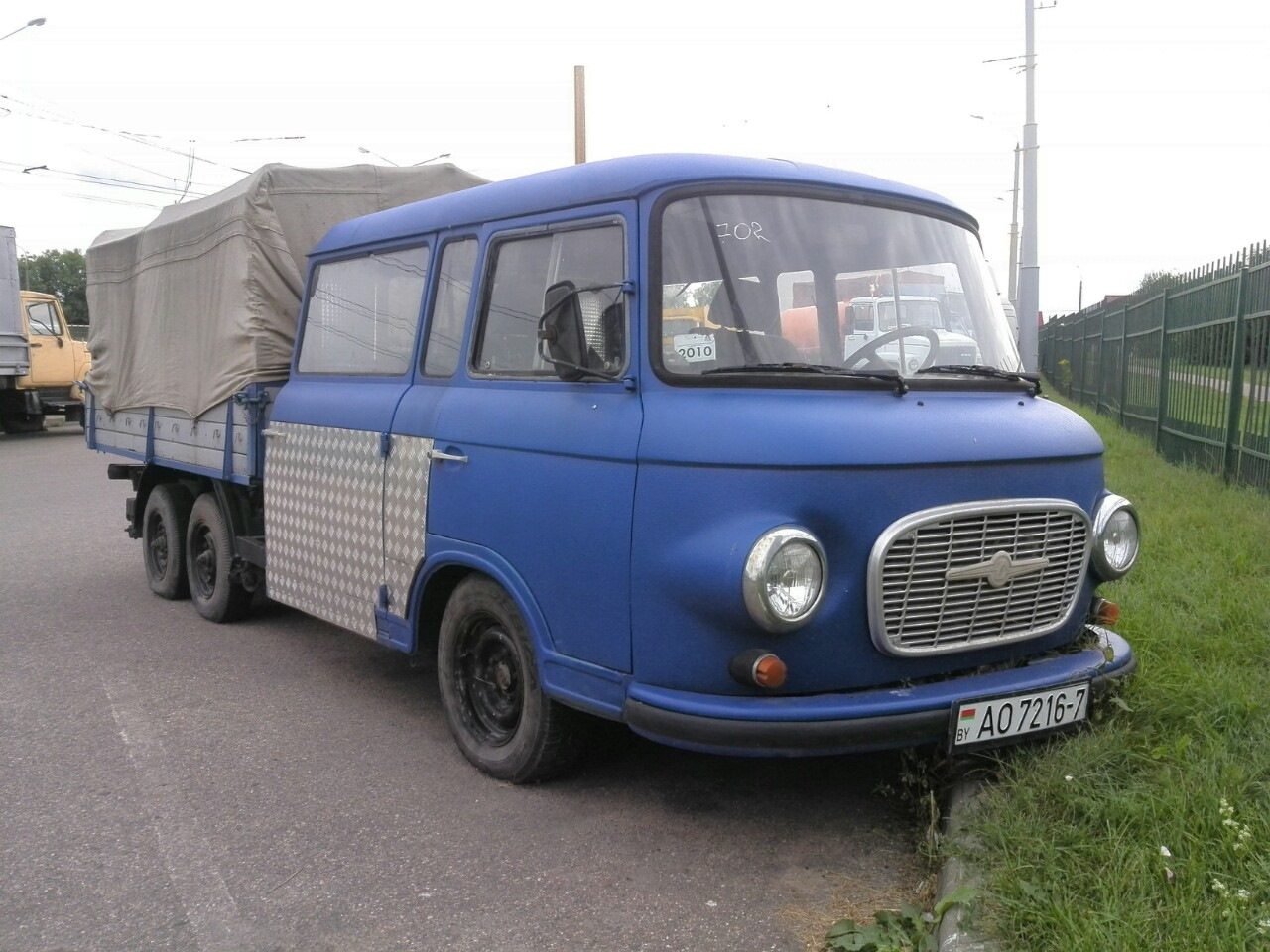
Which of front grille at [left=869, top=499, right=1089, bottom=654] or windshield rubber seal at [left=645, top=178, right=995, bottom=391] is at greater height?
windshield rubber seal at [left=645, top=178, right=995, bottom=391]

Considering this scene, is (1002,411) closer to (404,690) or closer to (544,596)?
(544,596)

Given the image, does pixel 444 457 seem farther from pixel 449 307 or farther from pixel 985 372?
pixel 985 372

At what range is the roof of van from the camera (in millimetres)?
4082

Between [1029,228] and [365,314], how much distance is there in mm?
18450

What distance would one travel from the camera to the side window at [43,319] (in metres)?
23.7

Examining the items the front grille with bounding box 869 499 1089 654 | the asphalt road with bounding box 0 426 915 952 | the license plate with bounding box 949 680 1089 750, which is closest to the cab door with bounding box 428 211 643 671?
the asphalt road with bounding box 0 426 915 952

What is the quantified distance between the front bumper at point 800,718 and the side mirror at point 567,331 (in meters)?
1.10

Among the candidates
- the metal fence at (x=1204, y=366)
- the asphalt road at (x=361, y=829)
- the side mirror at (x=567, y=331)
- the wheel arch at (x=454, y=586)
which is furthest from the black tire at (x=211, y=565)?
the metal fence at (x=1204, y=366)

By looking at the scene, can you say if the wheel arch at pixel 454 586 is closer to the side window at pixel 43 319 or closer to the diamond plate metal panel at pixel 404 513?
the diamond plate metal panel at pixel 404 513

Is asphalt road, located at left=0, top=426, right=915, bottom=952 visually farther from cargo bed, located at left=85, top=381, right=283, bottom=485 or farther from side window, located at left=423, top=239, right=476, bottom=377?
side window, located at left=423, top=239, right=476, bottom=377

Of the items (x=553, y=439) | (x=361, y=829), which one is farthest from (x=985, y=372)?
(x=361, y=829)

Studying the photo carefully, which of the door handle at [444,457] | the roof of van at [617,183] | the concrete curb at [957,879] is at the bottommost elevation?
the concrete curb at [957,879]

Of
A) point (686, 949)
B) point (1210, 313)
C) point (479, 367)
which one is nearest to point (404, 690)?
point (479, 367)

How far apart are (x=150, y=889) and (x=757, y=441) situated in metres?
2.31
